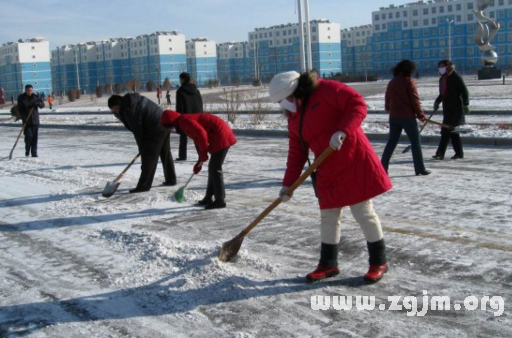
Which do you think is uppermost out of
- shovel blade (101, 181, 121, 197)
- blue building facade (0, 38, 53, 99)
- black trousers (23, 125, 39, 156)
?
blue building facade (0, 38, 53, 99)

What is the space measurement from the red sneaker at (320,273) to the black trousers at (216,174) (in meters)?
2.81

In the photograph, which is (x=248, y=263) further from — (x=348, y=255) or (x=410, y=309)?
(x=410, y=309)

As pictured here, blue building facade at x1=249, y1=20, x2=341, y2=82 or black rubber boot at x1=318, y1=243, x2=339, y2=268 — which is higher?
blue building facade at x1=249, y1=20, x2=341, y2=82

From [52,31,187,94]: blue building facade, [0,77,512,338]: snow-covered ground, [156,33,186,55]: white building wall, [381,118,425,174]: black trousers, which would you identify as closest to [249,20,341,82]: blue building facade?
[156,33,186,55]: white building wall

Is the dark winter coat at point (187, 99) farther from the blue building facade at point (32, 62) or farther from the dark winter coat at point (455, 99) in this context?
the blue building facade at point (32, 62)

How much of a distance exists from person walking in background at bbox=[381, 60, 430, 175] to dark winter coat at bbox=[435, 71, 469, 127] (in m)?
1.53

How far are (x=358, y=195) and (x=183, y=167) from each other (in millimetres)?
7230

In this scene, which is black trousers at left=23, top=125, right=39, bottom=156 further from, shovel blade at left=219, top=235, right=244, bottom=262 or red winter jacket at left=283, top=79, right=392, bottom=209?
red winter jacket at left=283, top=79, right=392, bottom=209

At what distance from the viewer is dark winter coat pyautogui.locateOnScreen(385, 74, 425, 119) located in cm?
868

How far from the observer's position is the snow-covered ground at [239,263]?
3.98 m

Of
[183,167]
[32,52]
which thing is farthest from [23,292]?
[32,52]

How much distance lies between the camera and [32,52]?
4018 inches

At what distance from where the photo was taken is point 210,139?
7156 mm

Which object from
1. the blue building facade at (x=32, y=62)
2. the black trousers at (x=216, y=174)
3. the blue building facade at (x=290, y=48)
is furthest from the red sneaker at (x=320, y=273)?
the blue building facade at (x=32, y=62)
